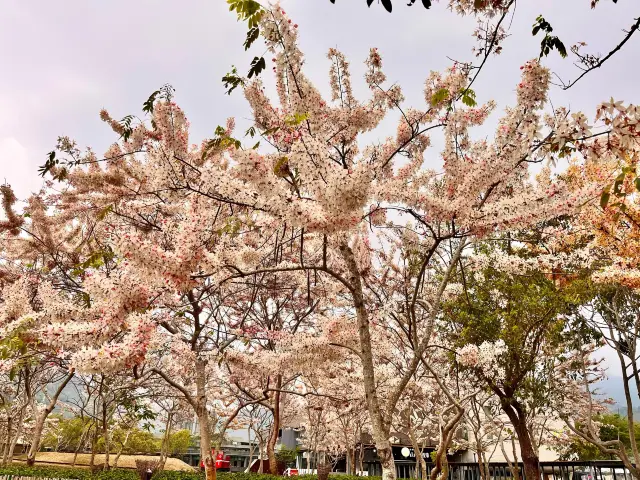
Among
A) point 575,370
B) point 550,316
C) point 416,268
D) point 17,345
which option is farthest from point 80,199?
point 575,370

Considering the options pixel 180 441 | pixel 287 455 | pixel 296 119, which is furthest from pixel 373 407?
pixel 180 441

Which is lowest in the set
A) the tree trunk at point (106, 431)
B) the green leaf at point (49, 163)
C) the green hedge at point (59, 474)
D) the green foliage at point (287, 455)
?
the green foliage at point (287, 455)

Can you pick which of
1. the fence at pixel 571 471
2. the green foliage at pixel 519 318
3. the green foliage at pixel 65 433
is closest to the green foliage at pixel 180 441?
the green foliage at pixel 65 433

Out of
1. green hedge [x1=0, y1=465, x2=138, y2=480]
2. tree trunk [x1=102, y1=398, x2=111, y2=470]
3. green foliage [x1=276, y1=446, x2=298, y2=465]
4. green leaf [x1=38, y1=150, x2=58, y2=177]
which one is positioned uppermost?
green leaf [x1=38, y1=150, x2=58, y2=177]

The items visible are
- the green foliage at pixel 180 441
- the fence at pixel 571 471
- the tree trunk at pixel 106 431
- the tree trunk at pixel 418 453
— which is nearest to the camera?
the tree trunk at pixel 418 453

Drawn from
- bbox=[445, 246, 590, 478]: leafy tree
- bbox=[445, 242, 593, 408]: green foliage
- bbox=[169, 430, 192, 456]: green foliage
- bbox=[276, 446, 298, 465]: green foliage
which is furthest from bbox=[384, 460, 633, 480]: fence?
bbox=[169, 430, 192, 456]: green foliage

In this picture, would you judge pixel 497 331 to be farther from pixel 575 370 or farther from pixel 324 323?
pixel 324 323

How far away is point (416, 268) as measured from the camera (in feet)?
28.8

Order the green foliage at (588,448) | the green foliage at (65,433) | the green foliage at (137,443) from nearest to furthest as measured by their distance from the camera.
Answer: the green foliage at (588,448), the green foliage at (65,433), the green foliage at (137,443)

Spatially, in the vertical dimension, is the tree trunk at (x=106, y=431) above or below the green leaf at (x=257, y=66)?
below

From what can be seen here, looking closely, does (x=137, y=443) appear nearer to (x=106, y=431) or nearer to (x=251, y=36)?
(x=106, y=431)

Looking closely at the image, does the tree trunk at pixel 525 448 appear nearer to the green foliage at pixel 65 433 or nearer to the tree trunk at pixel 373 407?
the tree trunk at pixel 373 407

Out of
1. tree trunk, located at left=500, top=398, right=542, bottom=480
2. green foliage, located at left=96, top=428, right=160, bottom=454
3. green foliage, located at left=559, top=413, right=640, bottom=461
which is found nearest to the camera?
tree trunk, located at left=500, top=398, right=542, bottom=480

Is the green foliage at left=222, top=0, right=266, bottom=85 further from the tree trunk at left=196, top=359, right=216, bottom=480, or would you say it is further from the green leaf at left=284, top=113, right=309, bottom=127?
the tree trunk at left=196, top=359, right=216, bottom=480
